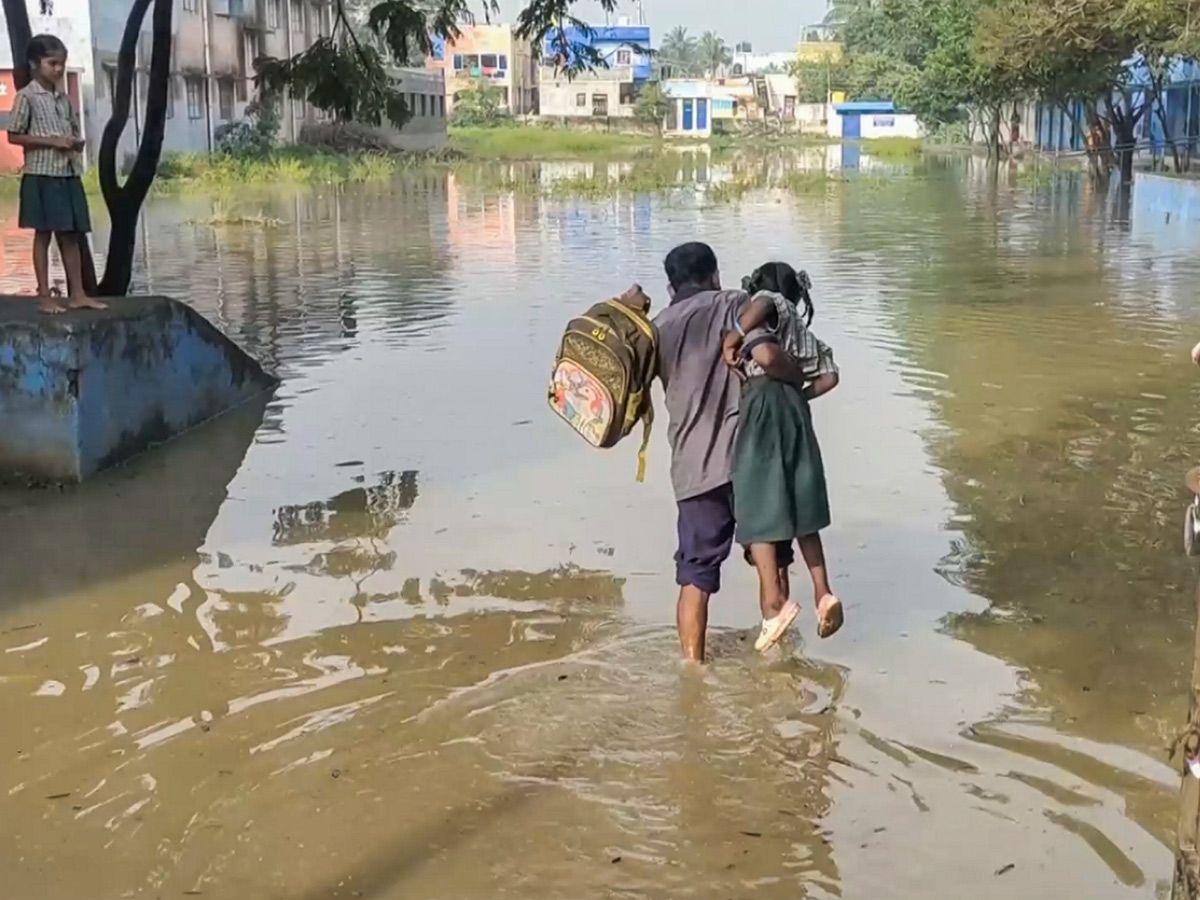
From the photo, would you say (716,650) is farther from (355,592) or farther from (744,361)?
(355,592)

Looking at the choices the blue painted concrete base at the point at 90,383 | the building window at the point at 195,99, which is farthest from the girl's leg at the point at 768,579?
the building window at the point at 195,99

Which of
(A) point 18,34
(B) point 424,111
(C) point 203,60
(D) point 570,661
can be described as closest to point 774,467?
(D) point 570,661

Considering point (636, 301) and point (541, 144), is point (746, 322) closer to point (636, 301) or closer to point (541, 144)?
point (636, 301)

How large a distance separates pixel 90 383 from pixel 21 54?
318 cm

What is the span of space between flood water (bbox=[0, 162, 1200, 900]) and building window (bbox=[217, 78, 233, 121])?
38944mm

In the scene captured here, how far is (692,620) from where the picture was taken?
5.15 meters

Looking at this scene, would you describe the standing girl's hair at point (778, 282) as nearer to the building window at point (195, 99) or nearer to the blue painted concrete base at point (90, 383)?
the blue painted concrete base at point (90, 383)

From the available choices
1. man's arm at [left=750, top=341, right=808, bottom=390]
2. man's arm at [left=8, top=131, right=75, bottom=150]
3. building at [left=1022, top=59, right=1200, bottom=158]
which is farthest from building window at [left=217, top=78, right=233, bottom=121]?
man's arm at [left=750, top=341, right=808, bottom=390]

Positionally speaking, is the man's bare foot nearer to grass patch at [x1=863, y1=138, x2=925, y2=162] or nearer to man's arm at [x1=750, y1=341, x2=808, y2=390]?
man's arm at [x1=750, y1=341, x2=808, y2=390]

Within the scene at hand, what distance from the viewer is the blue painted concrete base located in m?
7.46

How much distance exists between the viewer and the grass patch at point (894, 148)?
212 feet

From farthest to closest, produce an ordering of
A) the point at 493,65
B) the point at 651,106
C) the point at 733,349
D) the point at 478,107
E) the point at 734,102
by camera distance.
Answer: the point at 734,102 → the point at 493,65 → the point at 651,106 → the point at 478,107 → the point at 733,349

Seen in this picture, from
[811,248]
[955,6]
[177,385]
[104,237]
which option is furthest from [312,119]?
[177,385]

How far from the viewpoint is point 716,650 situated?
5379mm
